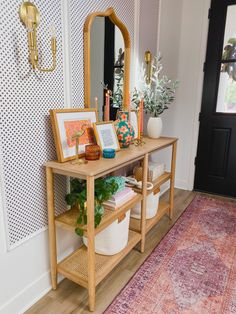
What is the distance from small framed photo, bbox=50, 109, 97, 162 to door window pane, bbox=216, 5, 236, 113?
203 centimetres

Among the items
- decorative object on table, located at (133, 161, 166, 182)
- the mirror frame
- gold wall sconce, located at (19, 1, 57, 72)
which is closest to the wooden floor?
decorative object on table, located at (133, 161, 166, 182)

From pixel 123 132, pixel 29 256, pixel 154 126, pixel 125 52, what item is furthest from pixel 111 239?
pixel 125 52

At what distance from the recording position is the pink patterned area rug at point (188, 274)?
1.57 metres

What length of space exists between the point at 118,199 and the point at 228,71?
226cm

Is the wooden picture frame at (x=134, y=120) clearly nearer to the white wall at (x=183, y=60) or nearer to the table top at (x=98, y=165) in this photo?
the table top at (x=98, y=165)

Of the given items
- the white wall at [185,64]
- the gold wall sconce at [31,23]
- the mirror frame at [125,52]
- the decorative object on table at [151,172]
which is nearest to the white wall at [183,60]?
the white wall at [185,64]

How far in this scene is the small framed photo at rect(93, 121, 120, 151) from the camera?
5.60ft

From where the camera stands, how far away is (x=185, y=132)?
3.40 metres

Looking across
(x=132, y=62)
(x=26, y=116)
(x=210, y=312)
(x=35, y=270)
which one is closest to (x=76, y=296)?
(x=35, y=270)

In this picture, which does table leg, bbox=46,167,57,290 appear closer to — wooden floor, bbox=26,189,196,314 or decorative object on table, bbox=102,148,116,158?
wooden floor, bbox=26,189,196,314

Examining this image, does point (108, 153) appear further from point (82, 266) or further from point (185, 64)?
point (185, 64)

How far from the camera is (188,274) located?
1858 mm

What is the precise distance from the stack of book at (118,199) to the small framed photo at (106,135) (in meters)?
0.32

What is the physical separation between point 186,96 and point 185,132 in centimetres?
47
